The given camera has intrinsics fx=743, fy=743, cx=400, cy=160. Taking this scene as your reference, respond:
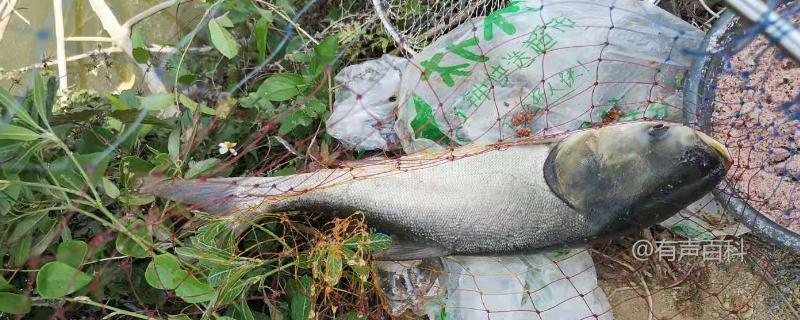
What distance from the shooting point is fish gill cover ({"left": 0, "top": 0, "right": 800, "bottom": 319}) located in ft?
7.20

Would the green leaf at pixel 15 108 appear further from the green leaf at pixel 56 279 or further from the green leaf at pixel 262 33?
the green leaf at pixel 262 33

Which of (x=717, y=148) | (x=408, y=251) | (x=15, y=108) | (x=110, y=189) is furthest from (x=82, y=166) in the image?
(x=717, y=148)

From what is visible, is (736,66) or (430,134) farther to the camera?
(430,134)

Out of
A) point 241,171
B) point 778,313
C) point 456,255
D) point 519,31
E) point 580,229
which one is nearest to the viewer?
point 580,229

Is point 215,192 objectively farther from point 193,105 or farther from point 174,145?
point 193,105

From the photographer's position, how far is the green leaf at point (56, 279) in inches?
80.9

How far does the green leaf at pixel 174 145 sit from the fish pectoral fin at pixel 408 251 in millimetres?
735

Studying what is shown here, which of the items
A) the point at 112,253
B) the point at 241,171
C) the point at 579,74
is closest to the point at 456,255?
the point at 579,74

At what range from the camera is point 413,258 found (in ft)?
7.56

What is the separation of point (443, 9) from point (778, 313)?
159cm

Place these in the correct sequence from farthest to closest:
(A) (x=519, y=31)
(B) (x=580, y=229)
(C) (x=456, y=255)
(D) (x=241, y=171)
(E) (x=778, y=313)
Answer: (D) (x=241, y=171) → (E) (x=778, y=313) → (A) (x=519, y=31) → (C) (x=456, y=255) → (B) (x=580, y=229)

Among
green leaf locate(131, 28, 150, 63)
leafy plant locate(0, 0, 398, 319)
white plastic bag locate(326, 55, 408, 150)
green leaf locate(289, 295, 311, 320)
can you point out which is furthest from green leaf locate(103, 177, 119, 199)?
white plastic bag locate(326, 55, 408, 150)

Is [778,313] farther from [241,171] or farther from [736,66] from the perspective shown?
[241,171]

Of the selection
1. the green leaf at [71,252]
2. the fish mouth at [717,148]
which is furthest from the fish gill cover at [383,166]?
the fish mouth at [717,148]
